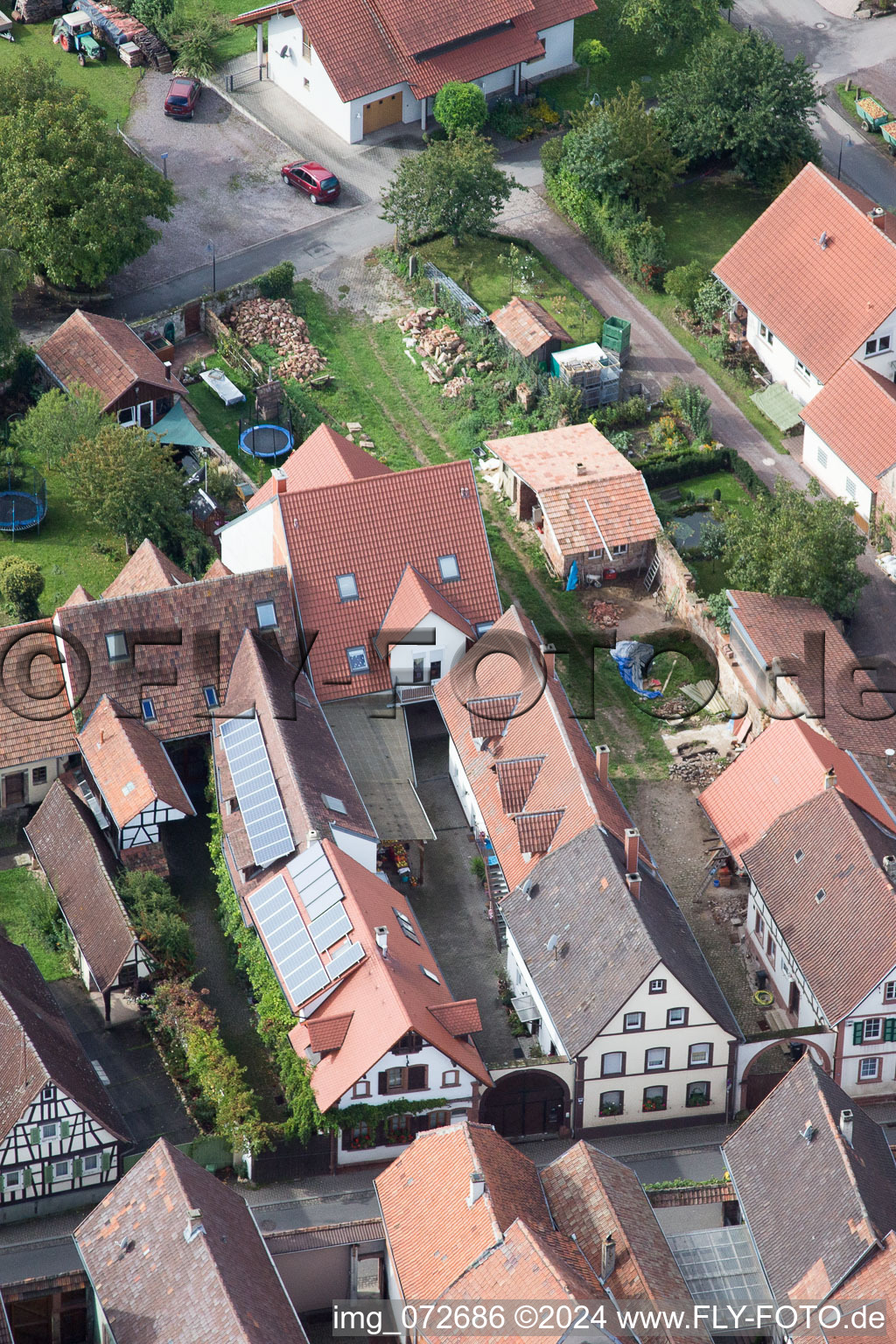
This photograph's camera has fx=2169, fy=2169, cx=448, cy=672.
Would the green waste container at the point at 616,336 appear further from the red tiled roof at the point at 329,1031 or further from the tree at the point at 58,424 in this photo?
the red tiled roof at the point at 329,1031

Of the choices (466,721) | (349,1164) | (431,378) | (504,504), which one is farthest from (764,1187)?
(431,378)

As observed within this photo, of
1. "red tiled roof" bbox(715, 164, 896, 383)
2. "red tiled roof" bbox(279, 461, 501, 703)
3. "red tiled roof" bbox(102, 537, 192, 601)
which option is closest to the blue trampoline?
"red tiled roof" bbox(102, 537, 192, 601)

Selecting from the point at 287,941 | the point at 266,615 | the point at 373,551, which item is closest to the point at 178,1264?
the point at 287,941

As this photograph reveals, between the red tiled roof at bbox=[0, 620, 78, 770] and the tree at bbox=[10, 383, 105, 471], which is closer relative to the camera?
the red tiled roof at bbox=[0, 620, 78, 770]

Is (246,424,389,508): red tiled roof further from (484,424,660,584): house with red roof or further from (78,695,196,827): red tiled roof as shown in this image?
(78,695,196,827): red tiled roof

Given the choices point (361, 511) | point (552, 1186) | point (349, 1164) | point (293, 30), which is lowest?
point (349, 1164)

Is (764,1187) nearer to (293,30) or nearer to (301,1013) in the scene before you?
(301,1013)
